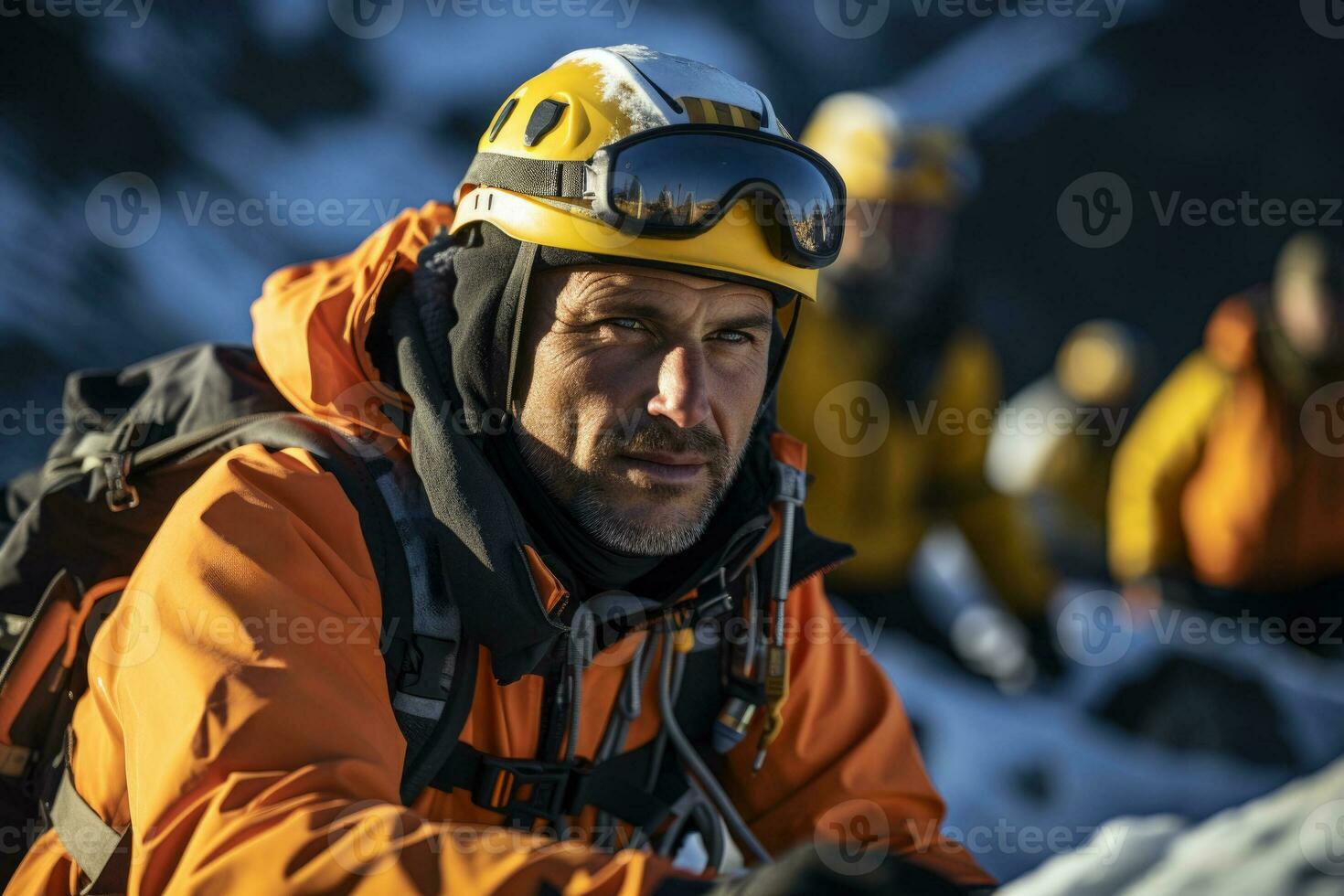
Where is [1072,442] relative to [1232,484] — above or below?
above

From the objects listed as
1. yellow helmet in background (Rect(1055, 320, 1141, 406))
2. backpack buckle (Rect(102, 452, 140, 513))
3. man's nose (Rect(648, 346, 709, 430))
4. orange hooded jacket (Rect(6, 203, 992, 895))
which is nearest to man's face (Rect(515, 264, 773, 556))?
man's nose (Rect(648, 346, 709, 430))

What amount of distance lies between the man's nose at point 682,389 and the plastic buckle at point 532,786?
1.82ft

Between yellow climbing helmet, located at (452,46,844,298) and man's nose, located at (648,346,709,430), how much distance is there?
0.14 metres

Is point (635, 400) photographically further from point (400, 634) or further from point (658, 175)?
point (400, 634)

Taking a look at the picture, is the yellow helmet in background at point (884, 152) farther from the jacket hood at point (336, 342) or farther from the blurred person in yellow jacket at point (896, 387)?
the jacket hood at point (336, 342)

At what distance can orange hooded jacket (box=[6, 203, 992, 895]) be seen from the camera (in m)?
1.22

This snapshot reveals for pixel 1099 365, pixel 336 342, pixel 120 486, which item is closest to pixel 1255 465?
pixel 1099 365

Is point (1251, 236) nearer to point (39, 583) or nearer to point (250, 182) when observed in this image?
point (250, 182)

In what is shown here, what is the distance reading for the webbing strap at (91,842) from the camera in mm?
1609

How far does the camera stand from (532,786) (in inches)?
75.2

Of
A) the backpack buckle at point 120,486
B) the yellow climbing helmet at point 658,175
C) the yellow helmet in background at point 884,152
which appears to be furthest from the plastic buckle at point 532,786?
the yellow helmet in background at point 884,152

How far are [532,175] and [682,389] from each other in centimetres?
41

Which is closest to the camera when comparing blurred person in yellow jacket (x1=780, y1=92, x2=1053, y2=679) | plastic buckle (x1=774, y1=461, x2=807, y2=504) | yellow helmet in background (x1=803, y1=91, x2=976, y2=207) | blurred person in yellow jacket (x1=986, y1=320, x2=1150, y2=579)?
plastic buckle (x1=774, y1=461, x2=807, y2=504)

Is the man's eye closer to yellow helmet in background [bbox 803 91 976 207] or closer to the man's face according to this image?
the man's face
